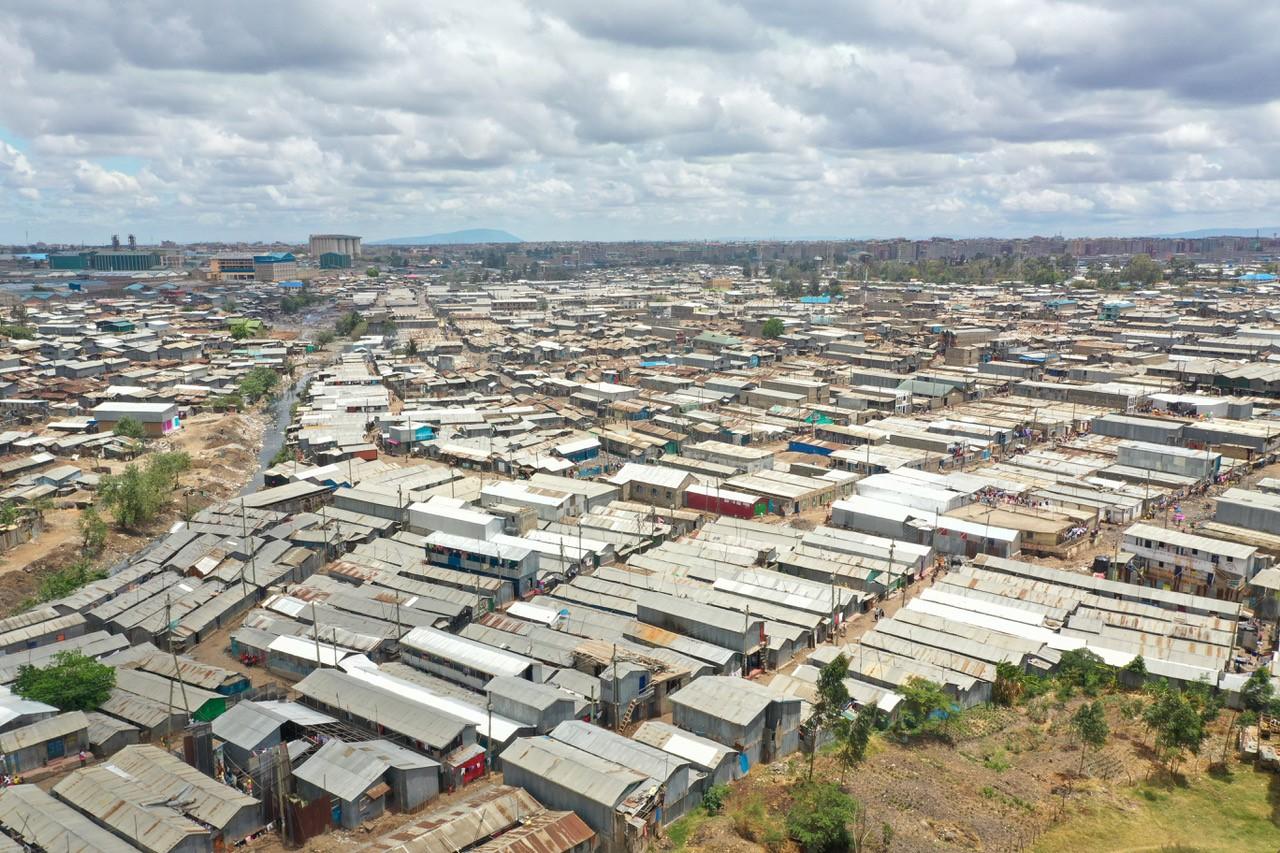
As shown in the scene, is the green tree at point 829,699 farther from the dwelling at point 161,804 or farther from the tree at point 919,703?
the dwelling at point 161,804

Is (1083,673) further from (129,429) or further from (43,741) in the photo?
(129,429)

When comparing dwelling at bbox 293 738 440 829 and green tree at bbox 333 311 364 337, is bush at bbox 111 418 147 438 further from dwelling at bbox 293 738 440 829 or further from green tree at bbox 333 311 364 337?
green tree at bbox 333 311 364 337

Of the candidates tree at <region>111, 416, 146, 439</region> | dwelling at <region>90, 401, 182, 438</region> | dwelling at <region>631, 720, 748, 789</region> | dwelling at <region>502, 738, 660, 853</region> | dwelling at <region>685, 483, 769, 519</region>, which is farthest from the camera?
dwelling at <region>90, 401, 182, 438</region>

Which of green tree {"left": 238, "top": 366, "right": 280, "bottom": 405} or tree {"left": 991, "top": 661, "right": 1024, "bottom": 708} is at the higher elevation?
green tree {"left": 238, "top": 366, "right": 280, "bottom": 405}

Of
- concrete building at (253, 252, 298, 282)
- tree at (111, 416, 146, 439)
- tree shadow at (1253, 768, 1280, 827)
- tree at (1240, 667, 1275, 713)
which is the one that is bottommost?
tree shadow at (1253, 768, 1280, 827)

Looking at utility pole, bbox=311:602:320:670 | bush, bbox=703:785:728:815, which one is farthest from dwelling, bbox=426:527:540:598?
bush, bbox=703:785:728:815

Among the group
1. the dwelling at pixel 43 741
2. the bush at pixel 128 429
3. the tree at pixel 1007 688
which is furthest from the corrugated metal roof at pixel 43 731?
the bush at pixel 128 429
